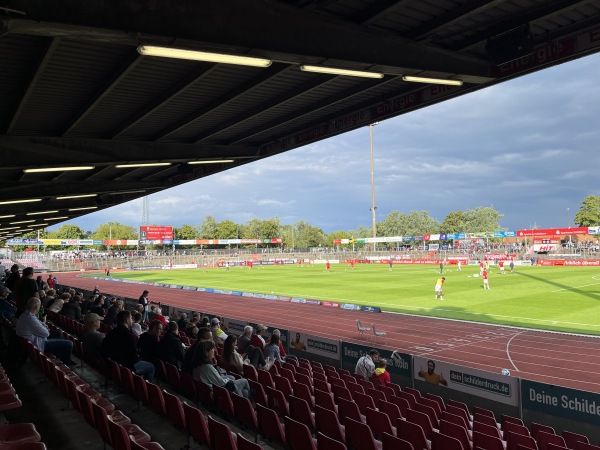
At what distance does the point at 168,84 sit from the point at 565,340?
58.5 feet

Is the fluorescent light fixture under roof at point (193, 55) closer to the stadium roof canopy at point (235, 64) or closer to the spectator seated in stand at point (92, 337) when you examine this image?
the stadium roof canopy at point (235, 64)

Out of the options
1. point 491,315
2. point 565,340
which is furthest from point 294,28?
point 491,315

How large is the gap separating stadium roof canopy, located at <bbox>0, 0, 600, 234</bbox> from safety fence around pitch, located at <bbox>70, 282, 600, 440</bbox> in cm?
623

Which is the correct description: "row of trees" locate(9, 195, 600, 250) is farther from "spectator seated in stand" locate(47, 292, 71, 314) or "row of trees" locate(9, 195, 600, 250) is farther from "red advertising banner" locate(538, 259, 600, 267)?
"spectator seated in stand" locate(47, 292, 71, 314)

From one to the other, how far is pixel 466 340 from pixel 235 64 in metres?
15.6

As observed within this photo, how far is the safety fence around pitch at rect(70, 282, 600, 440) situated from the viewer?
8766 millimetres

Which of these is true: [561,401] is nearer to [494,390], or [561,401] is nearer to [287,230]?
[494,390]

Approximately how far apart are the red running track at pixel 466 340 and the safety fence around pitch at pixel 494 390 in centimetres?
494

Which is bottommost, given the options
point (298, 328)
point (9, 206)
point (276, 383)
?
point (298, 328)

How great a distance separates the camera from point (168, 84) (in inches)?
373

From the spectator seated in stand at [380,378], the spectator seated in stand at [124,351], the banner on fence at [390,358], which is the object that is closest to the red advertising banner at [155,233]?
the banner on fence at [390,358]

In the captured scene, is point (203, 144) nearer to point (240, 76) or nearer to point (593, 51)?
point (240, 76)

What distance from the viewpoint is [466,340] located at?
1938 cm

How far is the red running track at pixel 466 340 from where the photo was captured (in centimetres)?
1534
